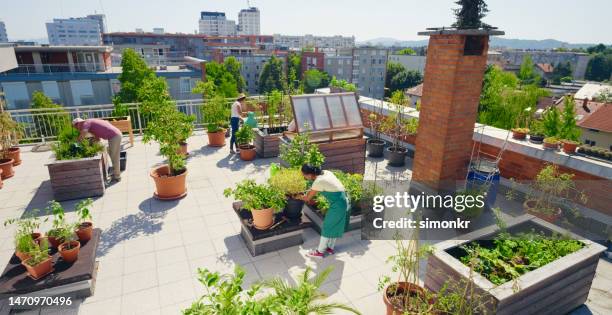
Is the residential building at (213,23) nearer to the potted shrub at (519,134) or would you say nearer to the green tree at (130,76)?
the green tree at (130,76)

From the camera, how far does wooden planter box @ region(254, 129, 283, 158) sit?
869 centimetres

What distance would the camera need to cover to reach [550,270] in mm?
3391

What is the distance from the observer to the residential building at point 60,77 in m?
30.7

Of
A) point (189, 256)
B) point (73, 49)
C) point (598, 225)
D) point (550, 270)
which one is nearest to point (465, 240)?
point (550, 270)

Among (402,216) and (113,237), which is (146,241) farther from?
(402,216)

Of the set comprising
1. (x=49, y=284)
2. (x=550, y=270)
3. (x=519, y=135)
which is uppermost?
(x=519, y=135)

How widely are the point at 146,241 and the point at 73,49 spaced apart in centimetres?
3752

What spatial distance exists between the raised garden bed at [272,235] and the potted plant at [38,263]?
2.31 meters

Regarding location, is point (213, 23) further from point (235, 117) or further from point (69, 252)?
point (69, 252)

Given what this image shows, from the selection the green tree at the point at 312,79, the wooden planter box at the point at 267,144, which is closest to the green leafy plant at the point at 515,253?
the wooden planter box at the point at 267,144

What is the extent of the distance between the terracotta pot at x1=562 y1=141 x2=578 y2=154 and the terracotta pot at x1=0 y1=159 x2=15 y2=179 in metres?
11.2

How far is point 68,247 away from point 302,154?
3.72 metres

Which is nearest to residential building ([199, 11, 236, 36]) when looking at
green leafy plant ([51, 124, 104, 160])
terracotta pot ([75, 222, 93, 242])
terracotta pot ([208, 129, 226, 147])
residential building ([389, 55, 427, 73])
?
residential building ([389, 55, 427, 73])

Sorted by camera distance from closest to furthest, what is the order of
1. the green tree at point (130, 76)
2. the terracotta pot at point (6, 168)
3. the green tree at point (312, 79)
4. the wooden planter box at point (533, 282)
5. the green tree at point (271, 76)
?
the wooden planter box at point (533, 282), the terracotta pot at point (6, 168), the green tree at point (130, 76), the green tree at point (271, 76), the green tree at point (312, 79)
